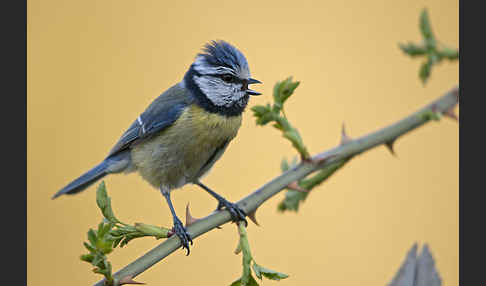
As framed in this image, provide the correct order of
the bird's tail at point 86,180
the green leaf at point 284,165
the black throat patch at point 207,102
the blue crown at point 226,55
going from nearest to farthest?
1. the green leaf at point 284,165
2. the blue crown at point 226,55
3. the black throat patch at point 207,102
4. the bird's tail at point 86,180

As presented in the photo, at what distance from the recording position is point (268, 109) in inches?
29.6

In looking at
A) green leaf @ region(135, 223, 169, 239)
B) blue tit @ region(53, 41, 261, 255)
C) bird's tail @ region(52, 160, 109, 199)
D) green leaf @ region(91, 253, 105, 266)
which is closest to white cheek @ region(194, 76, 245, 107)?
blue tit @ region(53, 41, 261, 255)

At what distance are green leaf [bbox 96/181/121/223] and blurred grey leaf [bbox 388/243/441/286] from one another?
423 mm

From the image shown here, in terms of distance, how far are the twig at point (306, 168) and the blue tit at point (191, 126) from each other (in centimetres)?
46

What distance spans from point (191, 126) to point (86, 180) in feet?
1.27

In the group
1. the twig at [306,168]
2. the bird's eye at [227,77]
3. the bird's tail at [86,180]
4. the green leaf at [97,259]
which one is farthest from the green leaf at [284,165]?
the bird's tail at [86,180]

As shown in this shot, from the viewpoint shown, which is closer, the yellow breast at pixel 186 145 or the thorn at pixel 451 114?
the thorn at pixel 451 114

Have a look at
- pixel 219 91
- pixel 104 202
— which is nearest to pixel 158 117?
pixel 219 91

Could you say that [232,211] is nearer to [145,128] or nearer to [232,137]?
[232,137]

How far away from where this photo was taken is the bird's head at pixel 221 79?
46.4 inches

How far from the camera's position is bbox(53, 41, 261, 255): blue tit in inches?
48.0

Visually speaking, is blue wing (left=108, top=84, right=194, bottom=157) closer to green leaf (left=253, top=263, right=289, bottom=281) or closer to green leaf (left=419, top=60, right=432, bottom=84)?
green leaf (left=253, top=263, right=289, bottom=281)

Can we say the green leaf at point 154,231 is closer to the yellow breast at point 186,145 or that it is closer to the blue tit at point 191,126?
the blue tit at point 191,126

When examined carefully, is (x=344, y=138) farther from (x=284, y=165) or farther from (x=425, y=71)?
(x=284, y=165)
